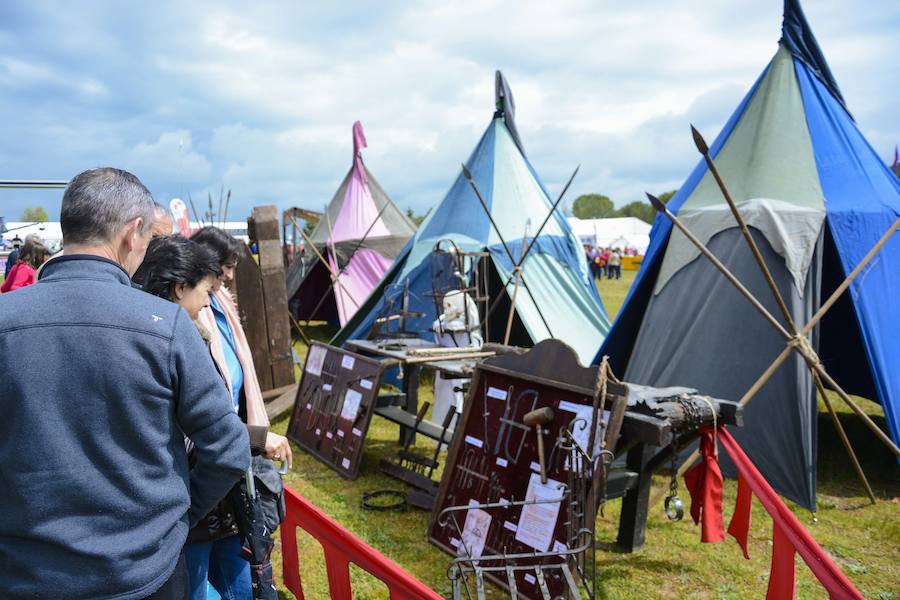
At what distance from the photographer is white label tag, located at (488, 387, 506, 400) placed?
332 cm

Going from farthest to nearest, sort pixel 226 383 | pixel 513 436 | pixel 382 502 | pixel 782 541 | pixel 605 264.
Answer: pixel 605 264 → pixel 382 502 → pixel 513 436 → pixel 782 541 → pixel 226 383

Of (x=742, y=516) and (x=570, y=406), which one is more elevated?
(x=570, y=406)

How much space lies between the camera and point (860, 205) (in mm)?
4648

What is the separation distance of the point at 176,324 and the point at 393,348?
3.88 m

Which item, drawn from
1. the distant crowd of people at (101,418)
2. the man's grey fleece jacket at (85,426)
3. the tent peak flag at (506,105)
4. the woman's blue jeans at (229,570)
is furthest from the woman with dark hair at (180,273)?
the tent peak flag at (506,105)

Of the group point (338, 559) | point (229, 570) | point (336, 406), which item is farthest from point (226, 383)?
point (336, 406)

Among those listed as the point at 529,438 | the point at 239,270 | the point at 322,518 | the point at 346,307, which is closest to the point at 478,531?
the point at 529,438

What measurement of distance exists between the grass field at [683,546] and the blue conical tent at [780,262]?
1.26 ft

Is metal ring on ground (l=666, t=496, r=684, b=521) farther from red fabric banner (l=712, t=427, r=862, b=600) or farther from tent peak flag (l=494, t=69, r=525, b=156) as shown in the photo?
tent peak flag (l=494, t=69, r=525, b=156)

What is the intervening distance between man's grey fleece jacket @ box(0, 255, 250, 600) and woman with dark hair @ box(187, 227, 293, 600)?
58cm

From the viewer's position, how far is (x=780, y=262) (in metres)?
4.55

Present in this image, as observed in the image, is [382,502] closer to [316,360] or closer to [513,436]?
[513,436]

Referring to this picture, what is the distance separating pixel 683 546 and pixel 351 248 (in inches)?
339

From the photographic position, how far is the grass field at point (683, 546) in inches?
125
